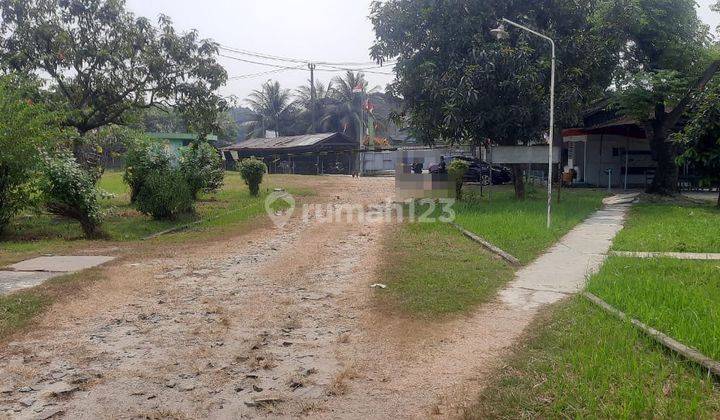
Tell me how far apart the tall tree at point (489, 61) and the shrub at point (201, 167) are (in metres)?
6.26

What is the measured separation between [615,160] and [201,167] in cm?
1772

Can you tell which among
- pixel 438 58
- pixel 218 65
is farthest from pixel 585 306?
pixel 218 65

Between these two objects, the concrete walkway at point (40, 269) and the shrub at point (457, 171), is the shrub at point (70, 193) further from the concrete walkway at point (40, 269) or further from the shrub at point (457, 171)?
the shrub at point (457, 171)

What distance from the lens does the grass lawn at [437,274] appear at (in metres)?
6.91

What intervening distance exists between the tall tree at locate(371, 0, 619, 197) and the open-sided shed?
1944 cm

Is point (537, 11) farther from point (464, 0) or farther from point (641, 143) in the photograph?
point (641, 143)

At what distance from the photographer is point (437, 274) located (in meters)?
8.29

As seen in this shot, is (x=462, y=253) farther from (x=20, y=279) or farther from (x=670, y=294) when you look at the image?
(x=20, y=279)

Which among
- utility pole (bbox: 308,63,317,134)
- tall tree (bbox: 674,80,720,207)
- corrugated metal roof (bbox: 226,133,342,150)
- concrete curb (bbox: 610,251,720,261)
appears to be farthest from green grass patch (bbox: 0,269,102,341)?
utility pole (bbox: 308,63,317,134)

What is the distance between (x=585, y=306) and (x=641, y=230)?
6.57 meters

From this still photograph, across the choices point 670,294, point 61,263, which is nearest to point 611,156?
point 670,294

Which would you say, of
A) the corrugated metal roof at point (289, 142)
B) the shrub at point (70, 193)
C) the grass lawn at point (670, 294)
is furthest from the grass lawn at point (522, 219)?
the corrugated metal roof at point (289, 142)

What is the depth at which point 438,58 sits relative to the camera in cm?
1716

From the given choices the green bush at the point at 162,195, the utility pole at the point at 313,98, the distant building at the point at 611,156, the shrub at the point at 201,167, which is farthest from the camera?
the utility pole at the point at 313,98
